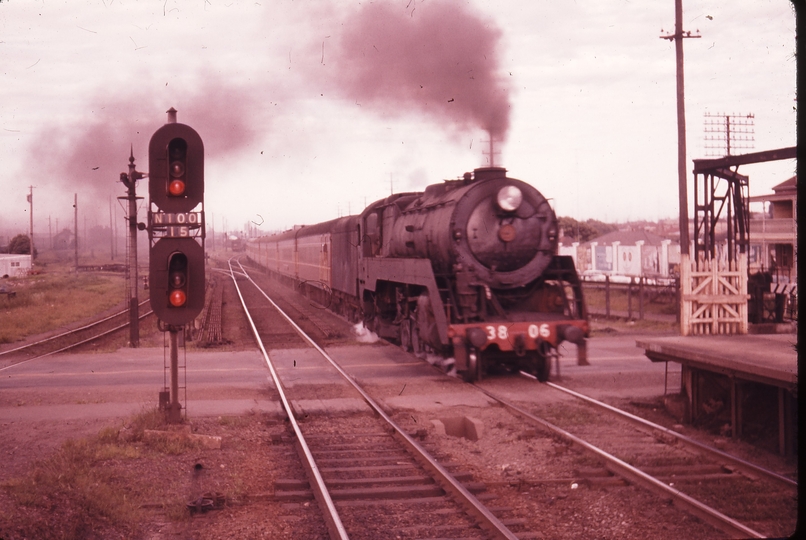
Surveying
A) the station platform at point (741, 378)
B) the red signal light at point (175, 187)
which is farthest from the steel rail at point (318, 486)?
the station platform at point (741, 378)

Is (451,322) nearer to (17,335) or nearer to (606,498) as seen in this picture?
(606,498)

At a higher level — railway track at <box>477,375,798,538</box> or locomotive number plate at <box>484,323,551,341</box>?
locomotive number plate at <box>484,323,551,341</box>

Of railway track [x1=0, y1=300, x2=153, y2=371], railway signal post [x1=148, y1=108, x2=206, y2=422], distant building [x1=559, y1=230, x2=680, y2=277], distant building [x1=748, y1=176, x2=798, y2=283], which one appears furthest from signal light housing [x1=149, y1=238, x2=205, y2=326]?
distant building [x1=559, y1=230, x2=680, y2=277]

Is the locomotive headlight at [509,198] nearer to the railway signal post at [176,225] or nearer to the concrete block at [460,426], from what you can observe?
the concrete block at [460,426]

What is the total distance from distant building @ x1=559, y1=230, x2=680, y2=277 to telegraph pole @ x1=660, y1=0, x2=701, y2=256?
18.1 metres

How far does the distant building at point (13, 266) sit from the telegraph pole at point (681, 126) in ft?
134

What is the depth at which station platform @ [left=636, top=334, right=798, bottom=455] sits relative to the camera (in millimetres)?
7668

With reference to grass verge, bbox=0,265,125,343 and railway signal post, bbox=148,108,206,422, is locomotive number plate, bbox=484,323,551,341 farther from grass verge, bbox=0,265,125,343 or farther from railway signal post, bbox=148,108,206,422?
grass verge, bbox=0,265,125,343

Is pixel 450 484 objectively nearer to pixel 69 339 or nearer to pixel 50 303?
pixel 69 339

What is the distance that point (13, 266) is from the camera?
47.8 meters

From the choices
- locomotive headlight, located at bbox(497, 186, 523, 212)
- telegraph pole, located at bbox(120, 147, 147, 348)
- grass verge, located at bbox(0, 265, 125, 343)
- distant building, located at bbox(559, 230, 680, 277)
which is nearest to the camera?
locomotive headlight, located at bbox(497, 186, 523, 212)

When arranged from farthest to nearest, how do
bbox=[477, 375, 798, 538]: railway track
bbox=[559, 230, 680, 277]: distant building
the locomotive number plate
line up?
bbox=[559, 230, 680, 277]: distant building, the locomotive number plate, bbox=[477, 375, 798, 538]: railway track

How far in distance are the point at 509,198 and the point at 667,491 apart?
6.29 m

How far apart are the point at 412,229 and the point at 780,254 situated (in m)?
21.3
